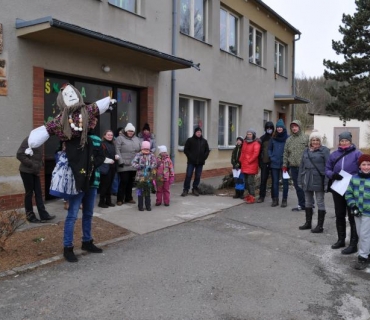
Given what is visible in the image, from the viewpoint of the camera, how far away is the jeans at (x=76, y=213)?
4.81m

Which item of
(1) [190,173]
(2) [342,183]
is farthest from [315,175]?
(1) [190,173]

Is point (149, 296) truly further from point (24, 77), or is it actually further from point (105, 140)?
point (24, 77)

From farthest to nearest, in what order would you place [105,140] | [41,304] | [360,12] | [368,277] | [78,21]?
[360,12], [78,21], [105,140], [368,277], [41,304]

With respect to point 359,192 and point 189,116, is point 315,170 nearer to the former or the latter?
point 359,192

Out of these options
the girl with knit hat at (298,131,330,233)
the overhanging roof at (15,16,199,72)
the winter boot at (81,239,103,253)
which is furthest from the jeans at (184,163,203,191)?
the winter boot at (81,239,103,253)

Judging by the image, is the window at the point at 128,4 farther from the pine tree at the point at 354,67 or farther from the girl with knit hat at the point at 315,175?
the pine tree at the point at 354,67

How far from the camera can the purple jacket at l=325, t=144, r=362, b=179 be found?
5.55 metres

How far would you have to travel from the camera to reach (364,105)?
86.0 feet

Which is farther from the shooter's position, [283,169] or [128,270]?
[283,169]

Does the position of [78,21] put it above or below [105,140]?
above

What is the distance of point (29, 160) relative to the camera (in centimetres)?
615

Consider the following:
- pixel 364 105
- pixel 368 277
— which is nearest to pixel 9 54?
pixel 368 277

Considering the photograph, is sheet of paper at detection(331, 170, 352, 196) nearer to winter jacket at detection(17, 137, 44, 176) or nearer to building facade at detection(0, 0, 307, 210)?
winter jacket at detection(17, 137, 44, 176)

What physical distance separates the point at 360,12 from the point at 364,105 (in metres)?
6.16
